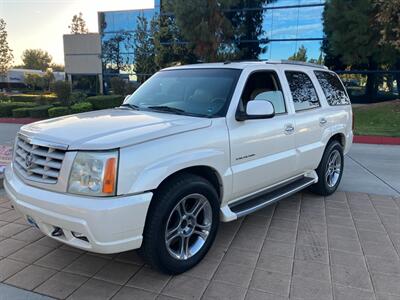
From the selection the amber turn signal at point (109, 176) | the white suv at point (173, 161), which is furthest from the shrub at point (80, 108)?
the amber turn signal at point (109, 176)

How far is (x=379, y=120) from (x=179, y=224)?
12739mm

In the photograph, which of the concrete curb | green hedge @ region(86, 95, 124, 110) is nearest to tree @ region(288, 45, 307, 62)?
green hedge @ region(86, 95, 124, 110)

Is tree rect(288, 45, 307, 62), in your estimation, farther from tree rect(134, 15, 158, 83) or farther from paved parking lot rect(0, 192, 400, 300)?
paved parking lot rect(0, 192, 400, 300)

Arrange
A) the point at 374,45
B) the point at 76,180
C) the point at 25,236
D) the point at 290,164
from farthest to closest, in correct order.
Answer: the point at 374,45 → the point at 290,164 → the point at 25,236 → the point at 76,180

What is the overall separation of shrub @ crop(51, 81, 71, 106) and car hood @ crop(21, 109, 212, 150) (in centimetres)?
1739

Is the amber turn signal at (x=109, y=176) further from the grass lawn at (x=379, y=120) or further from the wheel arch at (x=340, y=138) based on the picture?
the grass lawn at (x=379, y=120)

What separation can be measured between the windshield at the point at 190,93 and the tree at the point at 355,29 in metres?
12.5

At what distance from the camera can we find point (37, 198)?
3.00 metres

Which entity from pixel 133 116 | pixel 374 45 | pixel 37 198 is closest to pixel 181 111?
pixel 133 116

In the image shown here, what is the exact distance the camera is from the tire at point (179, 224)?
10.00ft

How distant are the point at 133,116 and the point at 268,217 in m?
2.27

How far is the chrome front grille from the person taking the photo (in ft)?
9.70

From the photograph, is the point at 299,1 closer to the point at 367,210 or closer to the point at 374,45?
the point at 374,45

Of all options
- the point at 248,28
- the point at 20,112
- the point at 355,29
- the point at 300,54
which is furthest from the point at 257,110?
the point at 300,54
